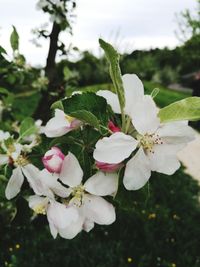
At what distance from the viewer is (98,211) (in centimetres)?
105

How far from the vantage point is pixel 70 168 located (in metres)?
1.03

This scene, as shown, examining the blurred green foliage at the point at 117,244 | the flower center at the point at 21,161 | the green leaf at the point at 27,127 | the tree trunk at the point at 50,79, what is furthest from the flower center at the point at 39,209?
the tree trunk at the point at 50,79

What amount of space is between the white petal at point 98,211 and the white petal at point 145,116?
0.68 ft

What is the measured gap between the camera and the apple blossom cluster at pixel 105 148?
95 centimetres

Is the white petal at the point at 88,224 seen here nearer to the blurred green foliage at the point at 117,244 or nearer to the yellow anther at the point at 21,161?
the yellow anther at the point at 21,161

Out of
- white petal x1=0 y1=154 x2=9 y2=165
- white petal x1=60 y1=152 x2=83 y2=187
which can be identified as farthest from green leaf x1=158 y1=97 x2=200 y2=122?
white petal x1=0 y1=154 x2=9 y2=165

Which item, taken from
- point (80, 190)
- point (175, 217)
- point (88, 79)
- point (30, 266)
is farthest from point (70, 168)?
point (88, 79)

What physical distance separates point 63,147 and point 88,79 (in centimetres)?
1711

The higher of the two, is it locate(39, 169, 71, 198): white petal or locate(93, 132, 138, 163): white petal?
locate(93, 132, 138, 163): white petal

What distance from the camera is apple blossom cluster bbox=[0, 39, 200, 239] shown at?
3.11 feet

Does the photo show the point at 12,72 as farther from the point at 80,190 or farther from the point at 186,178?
the point at 186,178

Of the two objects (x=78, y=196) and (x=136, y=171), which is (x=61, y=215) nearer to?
(x=78, y=196)

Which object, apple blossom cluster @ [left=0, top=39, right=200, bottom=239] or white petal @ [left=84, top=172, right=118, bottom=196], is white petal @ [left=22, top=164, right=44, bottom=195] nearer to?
apple blossom cluster @ [left=0, top=39, right=200, bottom=239]

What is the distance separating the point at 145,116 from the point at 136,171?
0.11m
